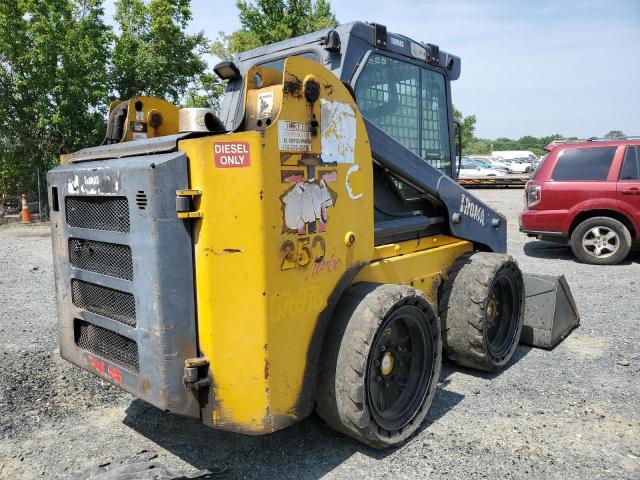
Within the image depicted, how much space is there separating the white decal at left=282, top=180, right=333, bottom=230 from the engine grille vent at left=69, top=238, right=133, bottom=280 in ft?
2.87

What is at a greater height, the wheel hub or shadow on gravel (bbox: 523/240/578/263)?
the wheel hub

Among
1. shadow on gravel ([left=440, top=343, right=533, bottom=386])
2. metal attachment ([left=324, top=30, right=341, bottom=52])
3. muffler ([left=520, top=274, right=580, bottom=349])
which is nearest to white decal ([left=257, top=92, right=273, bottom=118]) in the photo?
metal attachment ([left=324, top=30, right=341, bottom=52])

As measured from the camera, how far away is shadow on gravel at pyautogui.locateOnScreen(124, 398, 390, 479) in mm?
2943

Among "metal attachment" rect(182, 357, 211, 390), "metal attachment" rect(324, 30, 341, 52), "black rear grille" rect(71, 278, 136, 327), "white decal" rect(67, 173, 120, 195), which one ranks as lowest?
"metal attachment" rect(182, 357, 211, 390)

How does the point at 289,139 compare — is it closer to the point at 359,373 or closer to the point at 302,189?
the point at 302,189

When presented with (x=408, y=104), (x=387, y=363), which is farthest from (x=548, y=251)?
(x=387, y=363)

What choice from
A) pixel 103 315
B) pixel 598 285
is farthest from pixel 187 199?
pixel 598 285

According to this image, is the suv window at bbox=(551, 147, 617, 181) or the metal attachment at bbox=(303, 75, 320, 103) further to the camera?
the suv window at bbox=(551, 147, 617, 181)

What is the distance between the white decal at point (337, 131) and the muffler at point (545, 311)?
111 inches

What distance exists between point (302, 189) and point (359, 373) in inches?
41.0

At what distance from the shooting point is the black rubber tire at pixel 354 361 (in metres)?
2.84

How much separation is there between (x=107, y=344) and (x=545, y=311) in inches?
151

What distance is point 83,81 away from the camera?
15.4 meters

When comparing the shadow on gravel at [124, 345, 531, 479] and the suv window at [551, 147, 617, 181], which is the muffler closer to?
the shadow on gravel at [124, 345, 531, 479]
